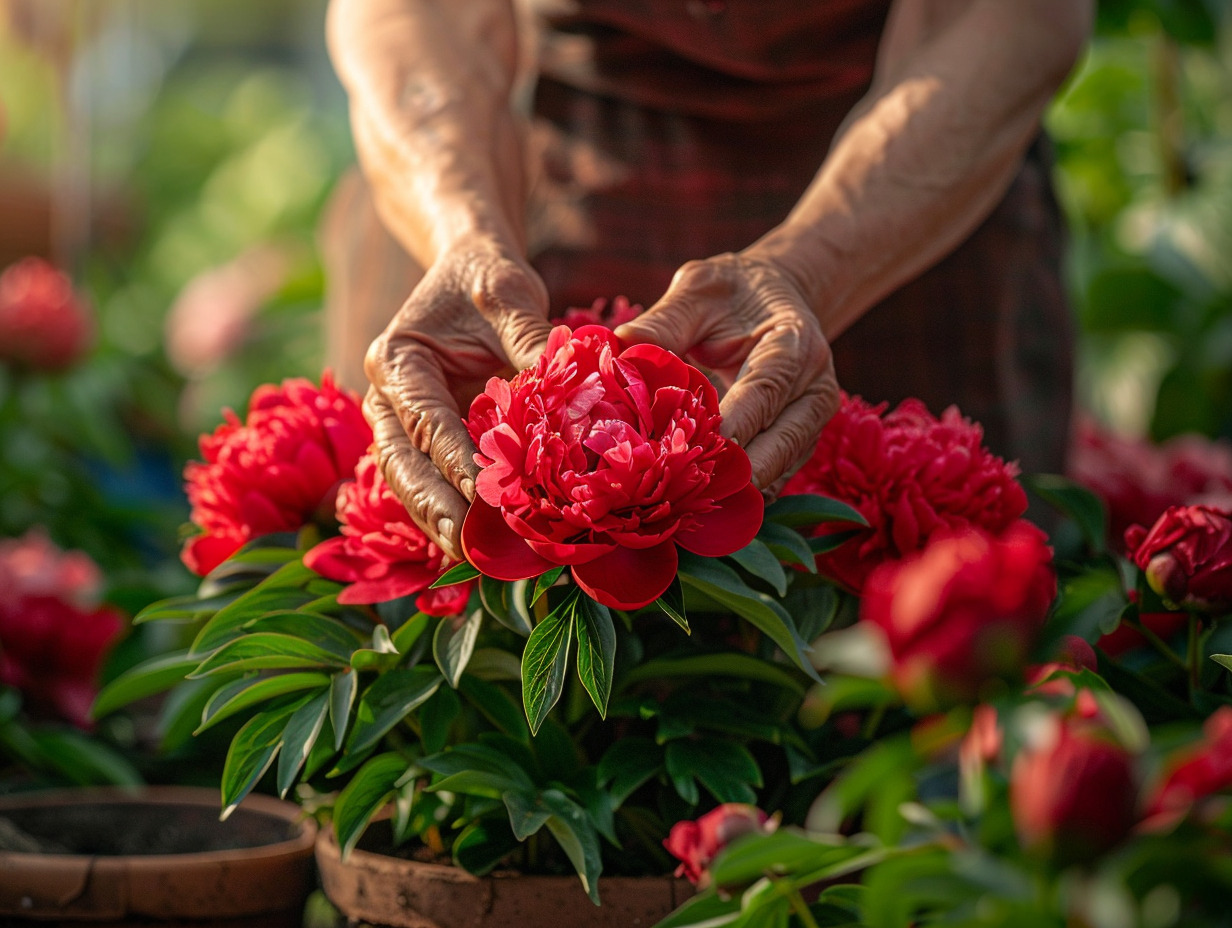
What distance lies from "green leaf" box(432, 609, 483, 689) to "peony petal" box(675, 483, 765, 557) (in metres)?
0.13

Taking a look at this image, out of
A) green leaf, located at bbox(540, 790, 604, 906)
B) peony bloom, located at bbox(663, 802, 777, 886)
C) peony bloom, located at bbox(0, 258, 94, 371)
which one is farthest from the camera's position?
peony bloom, located at bbox(0, 258, 94, 371)

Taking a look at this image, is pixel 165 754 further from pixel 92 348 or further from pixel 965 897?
pixel 92 348

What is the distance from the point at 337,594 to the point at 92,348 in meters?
1.42

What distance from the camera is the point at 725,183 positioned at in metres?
1.06

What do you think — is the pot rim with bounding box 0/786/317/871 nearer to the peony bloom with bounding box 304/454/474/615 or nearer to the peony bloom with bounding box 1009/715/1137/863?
the peony bloom with bounding box 304/454/474/615

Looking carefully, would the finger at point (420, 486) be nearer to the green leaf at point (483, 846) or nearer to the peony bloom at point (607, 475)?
the peony bloom at point (607, 475)

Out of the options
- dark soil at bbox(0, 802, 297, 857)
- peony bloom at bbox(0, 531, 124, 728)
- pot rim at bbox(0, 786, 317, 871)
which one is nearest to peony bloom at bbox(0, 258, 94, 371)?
peony bloom at bbox(0, 531, 124, 728)

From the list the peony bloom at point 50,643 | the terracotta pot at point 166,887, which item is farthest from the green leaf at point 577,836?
the peony bloom at point 50,643

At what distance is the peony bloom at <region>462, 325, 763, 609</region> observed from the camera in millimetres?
519

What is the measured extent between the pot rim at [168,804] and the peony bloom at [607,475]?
0.31 m

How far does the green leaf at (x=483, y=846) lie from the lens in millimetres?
642

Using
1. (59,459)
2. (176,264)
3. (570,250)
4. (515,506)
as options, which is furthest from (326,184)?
(515,506)

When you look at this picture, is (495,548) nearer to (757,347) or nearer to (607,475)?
(607,475)

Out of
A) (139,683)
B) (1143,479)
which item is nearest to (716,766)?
(139,683)
